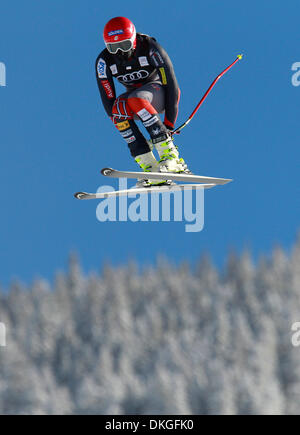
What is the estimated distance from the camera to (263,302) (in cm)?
12850

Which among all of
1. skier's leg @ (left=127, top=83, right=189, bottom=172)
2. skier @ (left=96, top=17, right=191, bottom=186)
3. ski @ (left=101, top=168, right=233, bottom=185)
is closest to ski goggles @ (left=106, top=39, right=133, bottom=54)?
skier @ (left=96, top=17, right=191, bottom=186)

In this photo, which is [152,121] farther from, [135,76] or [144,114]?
[135,76]

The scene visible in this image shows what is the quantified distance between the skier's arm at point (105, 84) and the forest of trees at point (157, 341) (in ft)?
179

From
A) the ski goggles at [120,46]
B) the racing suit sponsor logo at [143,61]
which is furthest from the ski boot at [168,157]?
the ski goggles at [120,46]

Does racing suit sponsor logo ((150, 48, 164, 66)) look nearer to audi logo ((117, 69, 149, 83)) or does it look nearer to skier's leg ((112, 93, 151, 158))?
audi logo ((117, 69, 149, 83))

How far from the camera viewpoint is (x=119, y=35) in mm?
17141

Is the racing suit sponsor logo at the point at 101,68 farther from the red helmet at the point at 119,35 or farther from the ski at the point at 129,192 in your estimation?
the ski at the point at 129,192

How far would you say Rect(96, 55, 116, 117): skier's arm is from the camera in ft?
58.9

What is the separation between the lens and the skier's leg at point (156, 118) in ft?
59.1

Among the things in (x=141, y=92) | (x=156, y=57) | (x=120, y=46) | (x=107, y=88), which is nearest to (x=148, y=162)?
(x=141, y=92)

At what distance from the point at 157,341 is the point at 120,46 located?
96.3 m

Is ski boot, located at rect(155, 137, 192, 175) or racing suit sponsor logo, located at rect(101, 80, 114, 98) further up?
racing suit sponsor logo, located at rect(101, 80, 114, 98)

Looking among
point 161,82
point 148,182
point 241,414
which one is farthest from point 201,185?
point 241,414

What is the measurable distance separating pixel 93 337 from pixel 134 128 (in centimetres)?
10915
